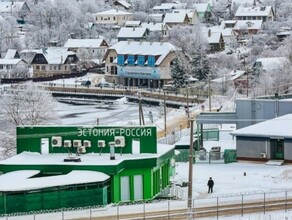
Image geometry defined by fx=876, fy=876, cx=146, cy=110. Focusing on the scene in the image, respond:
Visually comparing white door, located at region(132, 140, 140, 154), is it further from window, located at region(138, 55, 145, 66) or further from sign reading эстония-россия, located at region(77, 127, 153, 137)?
window, located at region(138, 55, 145, 66)

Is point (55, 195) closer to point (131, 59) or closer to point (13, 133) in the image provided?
point (13, 133)

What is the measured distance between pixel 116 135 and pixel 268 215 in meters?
4.71

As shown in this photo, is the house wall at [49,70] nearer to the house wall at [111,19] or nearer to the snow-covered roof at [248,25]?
the snow-covered roof at [248,25]

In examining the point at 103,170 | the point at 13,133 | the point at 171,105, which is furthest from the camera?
the point at 171,105

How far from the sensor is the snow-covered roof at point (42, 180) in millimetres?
19266

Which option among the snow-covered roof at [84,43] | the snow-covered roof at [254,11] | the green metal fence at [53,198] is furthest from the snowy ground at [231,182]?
the snow-covered roof at [254,11]

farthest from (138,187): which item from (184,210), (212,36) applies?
(212,36)

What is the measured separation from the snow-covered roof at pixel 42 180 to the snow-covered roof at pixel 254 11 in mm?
78414

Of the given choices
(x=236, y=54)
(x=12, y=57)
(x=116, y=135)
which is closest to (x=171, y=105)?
(x=236, y=54)

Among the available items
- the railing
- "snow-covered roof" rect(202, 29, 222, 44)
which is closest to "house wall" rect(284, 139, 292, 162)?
the railing

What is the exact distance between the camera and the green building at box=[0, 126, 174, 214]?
1945 centimetres

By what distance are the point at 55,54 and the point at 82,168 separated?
2279 inches

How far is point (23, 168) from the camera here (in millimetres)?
21188

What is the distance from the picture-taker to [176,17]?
96.7 metres
